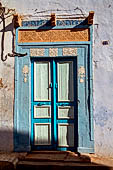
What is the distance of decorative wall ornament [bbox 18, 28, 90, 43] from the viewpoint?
203 inches

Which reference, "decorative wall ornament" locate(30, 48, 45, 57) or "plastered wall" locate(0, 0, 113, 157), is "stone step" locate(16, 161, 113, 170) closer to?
"plastered wall" locate(0, 0, 113, 157)

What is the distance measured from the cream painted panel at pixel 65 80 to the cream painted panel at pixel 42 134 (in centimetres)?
69

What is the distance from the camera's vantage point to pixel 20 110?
513 centimetres

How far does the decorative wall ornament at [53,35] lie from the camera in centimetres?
516

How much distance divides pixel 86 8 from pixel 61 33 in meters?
0.77

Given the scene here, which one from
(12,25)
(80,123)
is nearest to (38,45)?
A: (12,25)

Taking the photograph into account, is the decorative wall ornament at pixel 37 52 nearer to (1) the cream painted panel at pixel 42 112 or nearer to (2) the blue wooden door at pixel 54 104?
(2) the blue wooden door at pixel 54 104

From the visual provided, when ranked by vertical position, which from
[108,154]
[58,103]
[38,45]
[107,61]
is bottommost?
[108,154]

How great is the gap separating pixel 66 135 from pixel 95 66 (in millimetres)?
1580

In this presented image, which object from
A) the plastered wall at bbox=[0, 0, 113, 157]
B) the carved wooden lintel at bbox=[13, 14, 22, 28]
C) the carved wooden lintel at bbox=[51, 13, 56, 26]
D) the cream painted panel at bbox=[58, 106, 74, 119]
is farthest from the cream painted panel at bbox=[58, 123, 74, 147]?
the carved wooden lintel at bbox=[13, 14, 22, 28]

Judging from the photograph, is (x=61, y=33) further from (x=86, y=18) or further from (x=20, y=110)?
(x=20, y=110)

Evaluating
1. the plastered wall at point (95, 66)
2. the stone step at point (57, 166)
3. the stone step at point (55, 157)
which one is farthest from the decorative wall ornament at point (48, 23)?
the stone step at point (57, 166)

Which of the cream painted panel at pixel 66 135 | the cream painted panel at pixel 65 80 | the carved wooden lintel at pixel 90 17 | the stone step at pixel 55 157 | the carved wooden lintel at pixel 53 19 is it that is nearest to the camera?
the stone step at pixel 55 157

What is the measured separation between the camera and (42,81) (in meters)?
5.26
